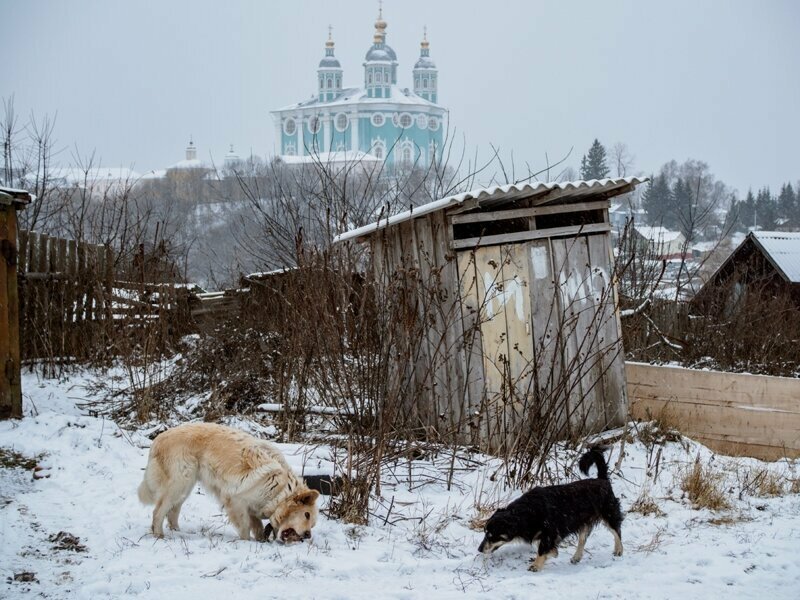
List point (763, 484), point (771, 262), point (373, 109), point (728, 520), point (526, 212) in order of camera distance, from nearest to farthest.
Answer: point (728, 520) → point (763, 484) → point (526, 212) → point (771, 262) → point (373, 109)

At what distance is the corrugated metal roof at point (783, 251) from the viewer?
2016cm

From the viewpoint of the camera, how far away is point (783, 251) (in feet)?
69.1

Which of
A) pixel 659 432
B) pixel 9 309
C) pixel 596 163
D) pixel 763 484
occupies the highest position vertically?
pixel 596 163

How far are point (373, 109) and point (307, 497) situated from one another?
149495 mm

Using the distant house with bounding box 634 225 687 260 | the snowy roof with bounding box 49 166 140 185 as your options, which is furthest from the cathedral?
the distant house with bounding box 634 225 687 260

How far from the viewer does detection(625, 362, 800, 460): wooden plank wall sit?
28.7ft

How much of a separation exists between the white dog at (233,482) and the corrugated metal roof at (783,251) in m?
18.0

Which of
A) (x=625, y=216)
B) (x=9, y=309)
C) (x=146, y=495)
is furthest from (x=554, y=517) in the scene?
(x=625, y=216)

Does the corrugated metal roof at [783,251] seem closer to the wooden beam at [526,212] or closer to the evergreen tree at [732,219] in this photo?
the evergreen tree at [732,219]

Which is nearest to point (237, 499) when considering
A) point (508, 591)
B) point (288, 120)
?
point (508, 591)

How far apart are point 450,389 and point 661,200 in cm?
6502

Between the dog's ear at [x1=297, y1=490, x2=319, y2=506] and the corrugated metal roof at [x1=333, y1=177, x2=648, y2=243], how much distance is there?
9.79 ft

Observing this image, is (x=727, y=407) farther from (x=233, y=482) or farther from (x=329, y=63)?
(x=329, y=63)

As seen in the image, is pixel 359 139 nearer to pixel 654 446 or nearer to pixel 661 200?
pixel 661 200
